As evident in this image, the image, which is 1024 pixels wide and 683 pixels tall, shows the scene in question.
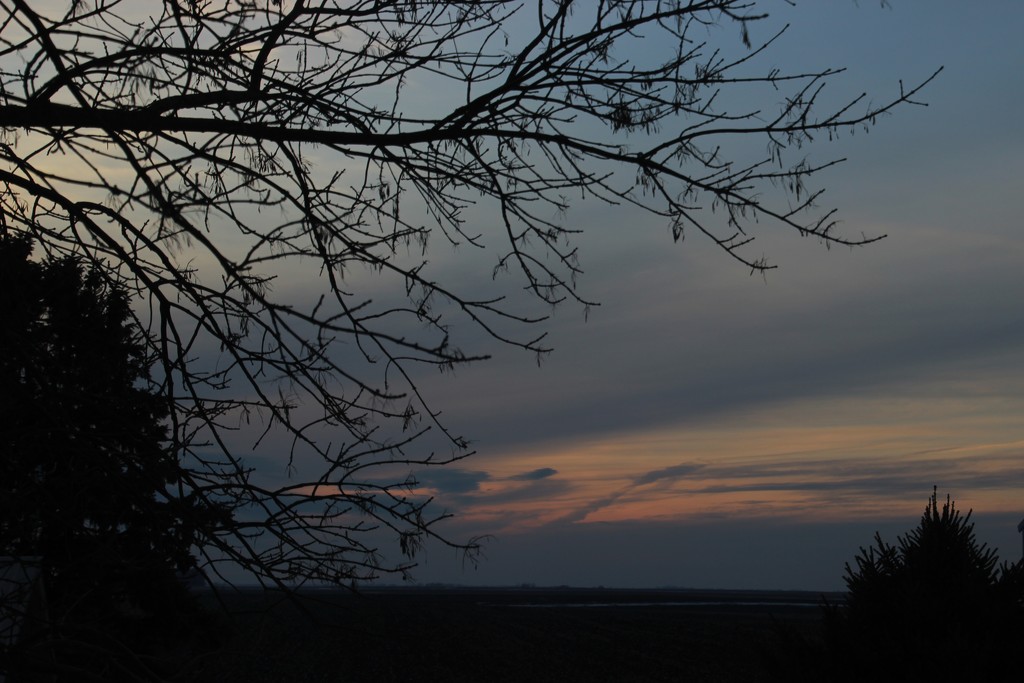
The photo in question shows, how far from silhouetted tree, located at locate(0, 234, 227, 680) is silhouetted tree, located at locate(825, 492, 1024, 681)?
5.57 metres

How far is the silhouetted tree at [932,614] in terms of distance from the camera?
6828mm

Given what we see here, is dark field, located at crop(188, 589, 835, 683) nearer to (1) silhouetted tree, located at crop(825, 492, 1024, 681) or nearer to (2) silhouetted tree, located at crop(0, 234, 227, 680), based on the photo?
(1) silhouetted tree, located at crop(825, 492, 1024, 681)

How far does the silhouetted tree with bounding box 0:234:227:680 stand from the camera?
3.53m

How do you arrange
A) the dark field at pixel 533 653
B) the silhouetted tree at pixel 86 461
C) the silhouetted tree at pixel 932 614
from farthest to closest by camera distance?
1. the dark field at pixel 533 653
2. the silhouetted tree at pixel 932 614
3. the silhouetted tree at pixel 86 461

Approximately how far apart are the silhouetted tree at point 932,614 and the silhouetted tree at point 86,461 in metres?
5.57

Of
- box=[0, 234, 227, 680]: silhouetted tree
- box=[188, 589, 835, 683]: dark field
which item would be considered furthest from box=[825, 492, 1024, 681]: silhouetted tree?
box=[188, 589, 835, 683]: dark field

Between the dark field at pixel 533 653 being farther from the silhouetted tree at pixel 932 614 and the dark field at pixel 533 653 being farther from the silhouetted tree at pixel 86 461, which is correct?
the silhouetted tree at pixel 86 461

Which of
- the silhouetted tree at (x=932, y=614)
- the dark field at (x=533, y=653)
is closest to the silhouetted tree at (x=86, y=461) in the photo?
the silhouetted tree at (x=932, y=614)

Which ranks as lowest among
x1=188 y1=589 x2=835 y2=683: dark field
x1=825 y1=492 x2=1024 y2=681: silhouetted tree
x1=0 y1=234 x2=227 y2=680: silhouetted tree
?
x1=188 y1=589 x2=835 y2=683: dark field

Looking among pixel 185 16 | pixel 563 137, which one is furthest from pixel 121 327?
pixel 563 137

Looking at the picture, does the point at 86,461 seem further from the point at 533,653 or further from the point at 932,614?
the point at 533,653

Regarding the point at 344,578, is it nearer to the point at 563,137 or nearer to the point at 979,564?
the point at 563,137

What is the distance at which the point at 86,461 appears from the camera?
413 centimetres

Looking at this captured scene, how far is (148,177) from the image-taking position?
2.91 meters
